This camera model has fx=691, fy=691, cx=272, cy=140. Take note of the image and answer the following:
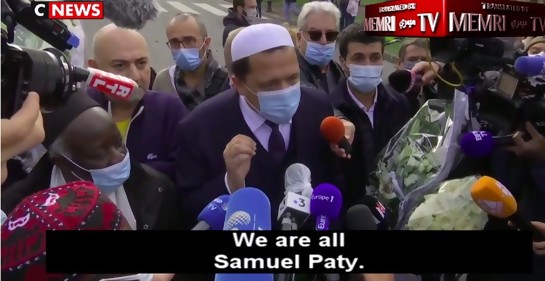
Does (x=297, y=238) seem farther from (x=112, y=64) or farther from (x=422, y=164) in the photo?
(x=112, y=64)

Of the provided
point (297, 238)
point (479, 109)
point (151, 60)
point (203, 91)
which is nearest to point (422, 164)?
point (479, 109)

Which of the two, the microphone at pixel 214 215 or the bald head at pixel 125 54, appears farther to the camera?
the bald head at pixel 125 54

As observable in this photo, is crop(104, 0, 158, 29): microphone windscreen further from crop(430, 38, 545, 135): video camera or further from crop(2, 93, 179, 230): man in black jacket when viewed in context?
crop(430, 38, 545, 135): video camera

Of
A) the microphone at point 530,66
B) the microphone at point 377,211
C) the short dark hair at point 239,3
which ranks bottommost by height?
the microphone at point 377,211

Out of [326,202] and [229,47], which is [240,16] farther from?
[326,202]

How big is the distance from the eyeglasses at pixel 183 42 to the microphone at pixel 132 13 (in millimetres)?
67

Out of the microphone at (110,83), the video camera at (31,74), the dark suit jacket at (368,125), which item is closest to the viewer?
the video camera at (31,74)

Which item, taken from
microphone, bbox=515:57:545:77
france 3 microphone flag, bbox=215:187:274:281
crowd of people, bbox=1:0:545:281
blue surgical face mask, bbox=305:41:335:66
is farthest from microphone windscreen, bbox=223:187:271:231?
microphone, bbox=515:57:545:77

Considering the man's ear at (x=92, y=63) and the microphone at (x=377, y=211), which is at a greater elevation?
the man's ear at (x=92, y=63)

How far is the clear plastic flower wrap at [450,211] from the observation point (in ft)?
4.59

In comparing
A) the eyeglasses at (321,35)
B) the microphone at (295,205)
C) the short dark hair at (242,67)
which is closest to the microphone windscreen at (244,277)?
the microphone at (295,205)

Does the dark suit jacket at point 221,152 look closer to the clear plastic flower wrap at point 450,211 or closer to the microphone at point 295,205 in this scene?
the microphone at point 295,205

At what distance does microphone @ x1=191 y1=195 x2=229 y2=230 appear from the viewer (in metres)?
1.36

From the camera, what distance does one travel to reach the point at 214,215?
4.49 feet
